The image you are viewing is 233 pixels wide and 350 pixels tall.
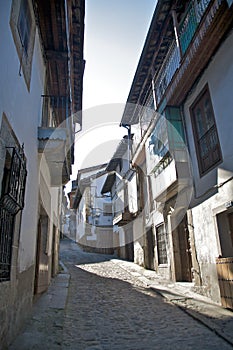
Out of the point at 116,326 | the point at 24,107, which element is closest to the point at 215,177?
the point at 116,326

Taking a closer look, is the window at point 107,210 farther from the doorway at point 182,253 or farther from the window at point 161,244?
the doorway at point 182,253

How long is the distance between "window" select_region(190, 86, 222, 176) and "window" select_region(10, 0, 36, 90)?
4.81 m

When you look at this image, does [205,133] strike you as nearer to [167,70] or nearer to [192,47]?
[192,47]

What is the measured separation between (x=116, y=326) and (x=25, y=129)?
13.1 ft

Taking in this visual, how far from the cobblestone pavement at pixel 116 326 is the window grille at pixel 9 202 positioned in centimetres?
118

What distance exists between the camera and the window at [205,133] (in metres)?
7.30

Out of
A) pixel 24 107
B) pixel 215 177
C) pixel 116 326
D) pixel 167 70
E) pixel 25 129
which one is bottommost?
pixel 116 326

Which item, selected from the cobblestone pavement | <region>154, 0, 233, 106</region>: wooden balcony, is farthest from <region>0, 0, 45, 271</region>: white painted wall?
<region>154, 0, 233, 106</region>: wooden balcony

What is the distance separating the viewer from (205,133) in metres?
7.80

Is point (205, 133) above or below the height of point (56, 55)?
below

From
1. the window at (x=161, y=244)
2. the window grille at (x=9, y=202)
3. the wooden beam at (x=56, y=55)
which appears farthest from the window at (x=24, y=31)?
the window at (x=161, y=244)

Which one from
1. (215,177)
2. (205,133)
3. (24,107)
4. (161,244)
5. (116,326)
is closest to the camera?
(24,107)

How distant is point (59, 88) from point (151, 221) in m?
7.86

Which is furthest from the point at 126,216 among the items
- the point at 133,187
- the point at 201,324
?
the point at 201,324
